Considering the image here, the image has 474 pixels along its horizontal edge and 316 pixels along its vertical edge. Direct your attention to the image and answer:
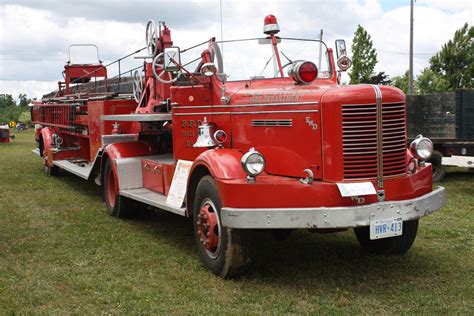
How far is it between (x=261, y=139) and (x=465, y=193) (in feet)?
20.2

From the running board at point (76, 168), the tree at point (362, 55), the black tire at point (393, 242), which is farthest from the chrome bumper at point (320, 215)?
the tree at point (362, 55)

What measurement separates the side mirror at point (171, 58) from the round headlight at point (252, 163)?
1458mm

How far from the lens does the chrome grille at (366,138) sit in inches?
192

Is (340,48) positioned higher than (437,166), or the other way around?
(340,48)

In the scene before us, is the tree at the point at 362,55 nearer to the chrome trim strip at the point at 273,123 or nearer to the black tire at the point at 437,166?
the black tire at the point at 437,166

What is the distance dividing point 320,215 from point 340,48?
265 cm

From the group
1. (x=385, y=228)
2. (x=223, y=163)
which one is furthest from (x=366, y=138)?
(x=223, y=163)

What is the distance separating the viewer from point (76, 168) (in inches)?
427

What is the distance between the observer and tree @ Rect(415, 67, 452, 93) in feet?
120

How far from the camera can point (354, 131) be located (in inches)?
193

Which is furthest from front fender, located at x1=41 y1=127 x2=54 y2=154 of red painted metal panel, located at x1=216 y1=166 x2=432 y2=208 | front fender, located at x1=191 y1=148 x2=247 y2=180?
red painted metal panel, located at x1=216 y1=166 x2=432 y2=208

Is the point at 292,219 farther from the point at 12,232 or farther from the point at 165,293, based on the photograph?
the point at 12,232

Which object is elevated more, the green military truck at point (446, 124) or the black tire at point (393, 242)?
the green military truck at point (446, 124)

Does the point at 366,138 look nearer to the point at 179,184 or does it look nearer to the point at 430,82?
the point at 179,184
